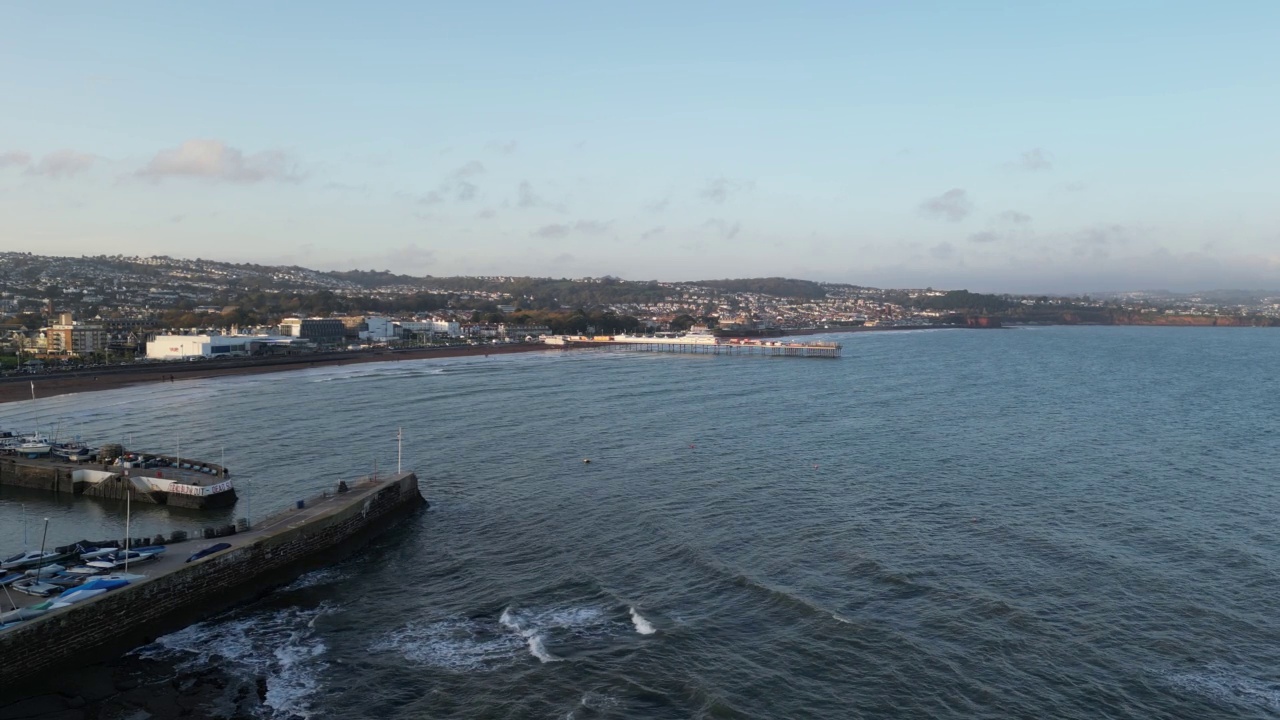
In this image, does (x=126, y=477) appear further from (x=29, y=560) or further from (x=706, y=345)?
(x=706, y=345)

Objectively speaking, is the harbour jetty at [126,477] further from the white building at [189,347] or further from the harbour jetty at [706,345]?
the harbour jetty at [706,345]

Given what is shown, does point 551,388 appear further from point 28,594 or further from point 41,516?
point 28,594

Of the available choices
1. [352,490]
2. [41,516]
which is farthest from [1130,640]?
[41,516]

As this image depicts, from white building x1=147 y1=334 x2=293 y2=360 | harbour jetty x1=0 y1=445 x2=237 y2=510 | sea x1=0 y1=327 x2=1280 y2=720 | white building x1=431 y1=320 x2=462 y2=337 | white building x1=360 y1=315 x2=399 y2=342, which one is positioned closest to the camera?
sea x1=0 y1=327 x2=1280 y2=720

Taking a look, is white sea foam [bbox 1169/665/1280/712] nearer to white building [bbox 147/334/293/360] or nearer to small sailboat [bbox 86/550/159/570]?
small sailboat [bbox 86/550/159/570]

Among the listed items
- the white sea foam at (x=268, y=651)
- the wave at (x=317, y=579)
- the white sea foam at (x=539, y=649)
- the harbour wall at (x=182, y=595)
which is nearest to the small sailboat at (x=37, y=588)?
the harbour wall at (x=182, y=595)

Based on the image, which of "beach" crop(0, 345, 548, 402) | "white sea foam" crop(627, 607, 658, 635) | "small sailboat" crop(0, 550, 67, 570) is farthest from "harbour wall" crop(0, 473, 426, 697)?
"beach" crop(0, 345, 548, 402)
